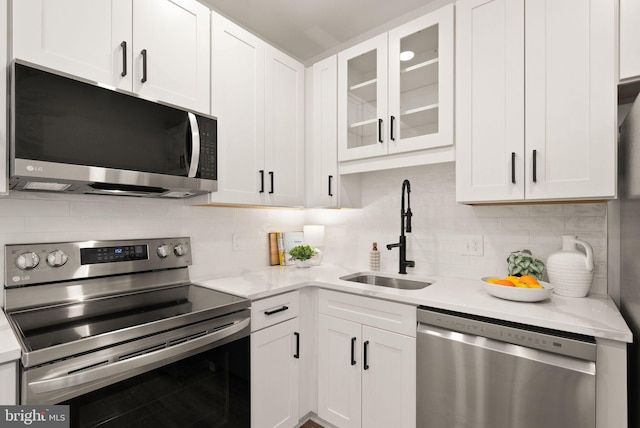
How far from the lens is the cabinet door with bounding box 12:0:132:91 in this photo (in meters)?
A: 1.20

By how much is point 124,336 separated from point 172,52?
4.46 ft

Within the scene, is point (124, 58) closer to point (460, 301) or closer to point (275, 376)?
point (275, 376)

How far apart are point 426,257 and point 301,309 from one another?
917mm

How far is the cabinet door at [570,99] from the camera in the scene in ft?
4.44

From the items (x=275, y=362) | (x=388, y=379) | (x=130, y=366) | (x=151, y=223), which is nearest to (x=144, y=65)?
(x=151, y=223)

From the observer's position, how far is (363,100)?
7.18 ft

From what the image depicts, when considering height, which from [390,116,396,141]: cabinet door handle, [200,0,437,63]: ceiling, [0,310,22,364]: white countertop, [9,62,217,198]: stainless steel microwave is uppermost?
[200,0,437,63]: ceiling

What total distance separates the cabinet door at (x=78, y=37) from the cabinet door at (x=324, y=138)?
1271 mm

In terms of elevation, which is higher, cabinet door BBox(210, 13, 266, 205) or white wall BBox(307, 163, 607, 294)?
cabinet door BBox(210, 13, 266, 205)

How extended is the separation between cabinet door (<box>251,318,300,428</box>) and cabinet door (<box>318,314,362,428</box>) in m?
0.16

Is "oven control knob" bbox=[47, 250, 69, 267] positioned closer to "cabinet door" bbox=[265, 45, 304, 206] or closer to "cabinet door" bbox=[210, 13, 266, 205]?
"cabinet door" bbox=[210, 13, 266, 205]

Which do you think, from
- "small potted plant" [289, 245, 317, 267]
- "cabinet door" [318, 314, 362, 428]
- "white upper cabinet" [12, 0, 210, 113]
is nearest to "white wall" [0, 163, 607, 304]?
"small potted plant" [289, 245, 317, 267]

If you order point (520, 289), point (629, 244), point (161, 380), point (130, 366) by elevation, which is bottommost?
point (161, 380)

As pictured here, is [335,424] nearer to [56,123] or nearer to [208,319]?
[208,319]
